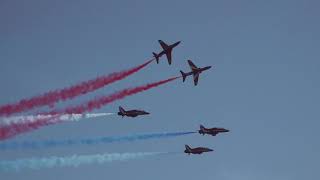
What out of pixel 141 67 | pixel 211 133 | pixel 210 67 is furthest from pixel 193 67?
pixel 141 67

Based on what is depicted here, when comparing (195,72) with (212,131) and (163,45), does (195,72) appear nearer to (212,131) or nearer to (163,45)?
(163,45)

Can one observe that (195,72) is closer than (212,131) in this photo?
No


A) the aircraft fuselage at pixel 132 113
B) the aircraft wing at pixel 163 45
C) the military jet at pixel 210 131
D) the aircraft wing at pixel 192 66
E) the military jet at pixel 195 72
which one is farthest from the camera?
the aircraft wing at pixel 192 66

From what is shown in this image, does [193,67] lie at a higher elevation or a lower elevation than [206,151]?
higher

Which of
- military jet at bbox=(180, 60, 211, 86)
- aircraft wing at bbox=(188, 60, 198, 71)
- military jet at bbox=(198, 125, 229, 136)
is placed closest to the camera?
military jet at bbox=(180, 60, 211, 86)

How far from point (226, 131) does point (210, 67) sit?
44.5 feet

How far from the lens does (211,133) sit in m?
144

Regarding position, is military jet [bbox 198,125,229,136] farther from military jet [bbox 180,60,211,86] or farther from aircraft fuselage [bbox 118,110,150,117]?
aircraft fuselage [bbox 118,110,150,117]

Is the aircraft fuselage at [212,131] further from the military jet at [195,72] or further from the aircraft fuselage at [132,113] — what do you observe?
the aircraft fuselage at [132,113]

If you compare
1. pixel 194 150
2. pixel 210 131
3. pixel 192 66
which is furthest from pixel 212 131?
pixel 192 66

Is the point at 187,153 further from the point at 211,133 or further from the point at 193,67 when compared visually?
the point at 193,67

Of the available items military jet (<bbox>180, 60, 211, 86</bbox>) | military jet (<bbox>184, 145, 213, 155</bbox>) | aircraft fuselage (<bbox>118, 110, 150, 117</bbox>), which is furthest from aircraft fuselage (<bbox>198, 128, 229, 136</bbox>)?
aircraft fuselage (<bbox>118, 110, 150, 117</bbox>)

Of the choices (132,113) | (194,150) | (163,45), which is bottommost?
(194,150)

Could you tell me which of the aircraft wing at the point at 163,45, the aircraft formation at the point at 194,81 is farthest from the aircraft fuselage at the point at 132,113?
the aircraft wing at the point at 163,45
